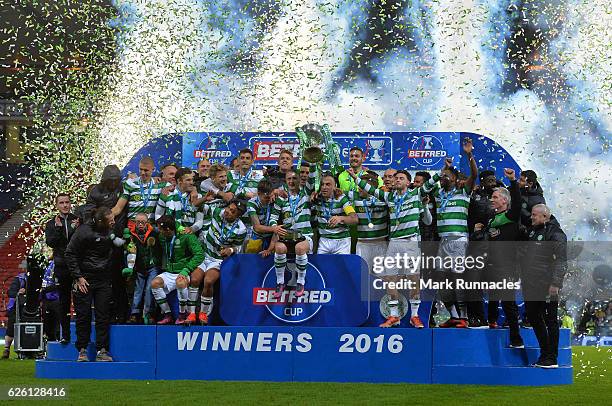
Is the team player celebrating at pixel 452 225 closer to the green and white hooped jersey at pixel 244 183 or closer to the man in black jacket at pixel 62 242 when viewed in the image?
the green and white hooped jersey at pixel 244 183

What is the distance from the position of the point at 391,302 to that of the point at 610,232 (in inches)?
1037

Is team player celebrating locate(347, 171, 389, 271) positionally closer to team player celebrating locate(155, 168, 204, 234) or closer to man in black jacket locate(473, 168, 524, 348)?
man in black jacket locate(473, 168, 524, 348)

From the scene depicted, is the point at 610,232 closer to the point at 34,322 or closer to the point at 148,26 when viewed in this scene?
the point at 148,26

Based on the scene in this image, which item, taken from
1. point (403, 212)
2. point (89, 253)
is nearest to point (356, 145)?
point (403, 212)

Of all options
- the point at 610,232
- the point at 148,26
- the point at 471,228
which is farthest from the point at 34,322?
the point at 610,232

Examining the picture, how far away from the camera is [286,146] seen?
18484 millimetres

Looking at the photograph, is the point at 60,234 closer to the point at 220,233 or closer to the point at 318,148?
the point at 220,233

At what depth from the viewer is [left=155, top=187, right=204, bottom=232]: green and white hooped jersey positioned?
12.1 meters

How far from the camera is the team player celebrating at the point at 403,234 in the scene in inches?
460

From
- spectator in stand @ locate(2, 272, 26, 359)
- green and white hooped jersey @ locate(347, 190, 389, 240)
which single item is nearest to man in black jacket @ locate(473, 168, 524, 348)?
green and white hooped jersey @ locate(347, 190, 389, 240)

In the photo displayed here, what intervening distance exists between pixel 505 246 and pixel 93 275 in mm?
4783

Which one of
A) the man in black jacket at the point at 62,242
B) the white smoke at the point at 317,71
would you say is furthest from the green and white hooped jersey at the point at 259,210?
the white smoke at the point at 317,71

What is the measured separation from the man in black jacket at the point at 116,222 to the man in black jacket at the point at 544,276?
478 centimetres

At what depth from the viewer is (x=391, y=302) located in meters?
11.8
